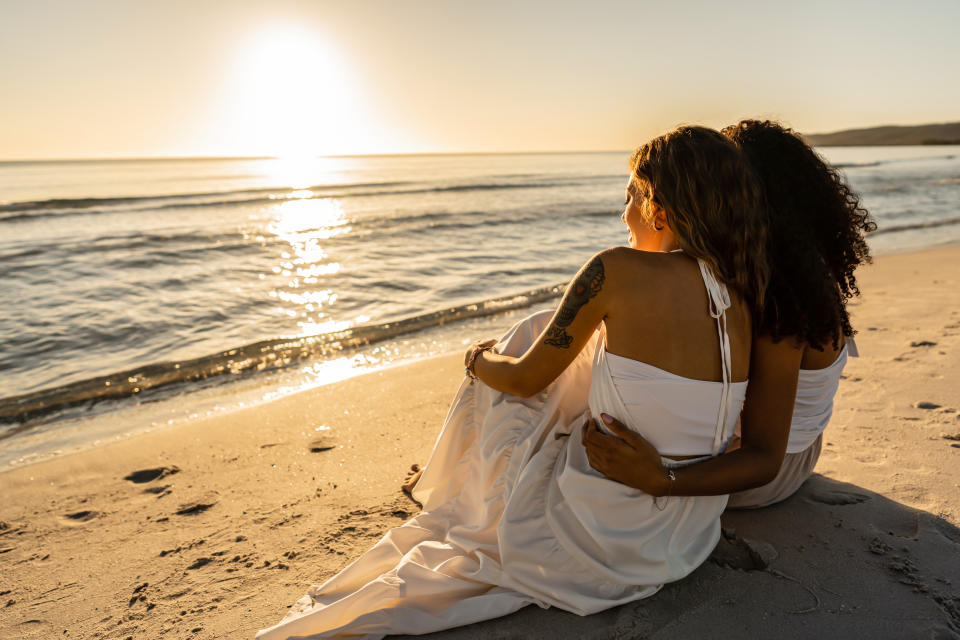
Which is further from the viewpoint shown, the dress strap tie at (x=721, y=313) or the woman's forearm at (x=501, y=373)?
the woman's forearm at (x=501, y=373)

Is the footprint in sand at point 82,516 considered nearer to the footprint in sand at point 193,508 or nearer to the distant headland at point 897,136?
the footprint in sand at point 193,508

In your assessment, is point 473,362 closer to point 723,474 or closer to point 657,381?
point 657,381

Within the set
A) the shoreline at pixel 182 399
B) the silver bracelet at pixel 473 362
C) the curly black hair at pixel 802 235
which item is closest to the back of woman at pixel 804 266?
the curly black hair at pixel 802 235

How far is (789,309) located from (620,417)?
70 centimetres

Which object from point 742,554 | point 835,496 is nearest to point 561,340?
point 742,554

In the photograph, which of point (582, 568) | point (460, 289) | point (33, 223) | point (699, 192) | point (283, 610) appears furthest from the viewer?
point (33, 223)

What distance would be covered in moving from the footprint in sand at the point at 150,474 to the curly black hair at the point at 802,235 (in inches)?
141

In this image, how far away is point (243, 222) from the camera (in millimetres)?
16922

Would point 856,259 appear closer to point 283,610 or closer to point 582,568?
point 582,568

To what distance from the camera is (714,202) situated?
6.51 feet

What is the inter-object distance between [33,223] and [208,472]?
16.4 metres

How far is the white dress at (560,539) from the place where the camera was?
2.12 meters

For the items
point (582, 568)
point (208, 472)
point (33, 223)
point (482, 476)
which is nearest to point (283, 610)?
point (482, 476)

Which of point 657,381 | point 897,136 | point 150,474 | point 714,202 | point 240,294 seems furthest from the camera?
point 897,136
